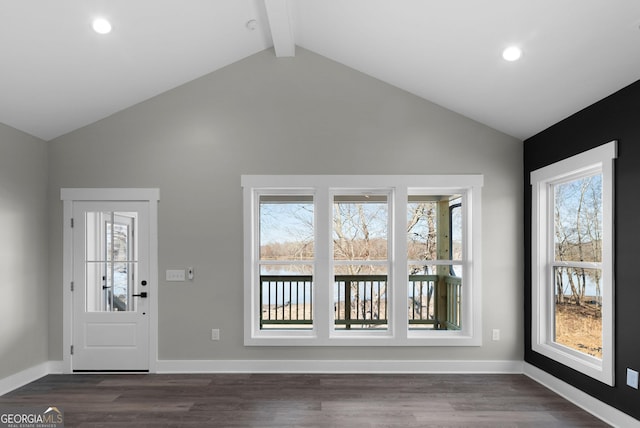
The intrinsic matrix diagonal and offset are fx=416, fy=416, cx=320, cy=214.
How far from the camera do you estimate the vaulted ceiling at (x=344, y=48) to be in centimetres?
281

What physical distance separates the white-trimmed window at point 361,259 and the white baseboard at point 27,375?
7.02 feet

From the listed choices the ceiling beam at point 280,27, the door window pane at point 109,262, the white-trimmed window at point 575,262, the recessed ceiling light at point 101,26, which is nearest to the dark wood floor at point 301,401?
the white-trimmed window at point 575,262

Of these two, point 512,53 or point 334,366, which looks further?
point 334,366

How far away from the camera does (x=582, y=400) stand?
348 centimetres

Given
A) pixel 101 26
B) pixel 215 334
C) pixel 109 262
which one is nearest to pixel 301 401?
pixel 215 334

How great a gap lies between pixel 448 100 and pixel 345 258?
1.97 meters

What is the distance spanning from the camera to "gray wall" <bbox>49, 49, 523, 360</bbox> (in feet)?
14.4

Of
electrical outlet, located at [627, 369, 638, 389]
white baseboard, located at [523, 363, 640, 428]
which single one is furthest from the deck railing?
electrical outlet, located at [627, 369, 638, 389]

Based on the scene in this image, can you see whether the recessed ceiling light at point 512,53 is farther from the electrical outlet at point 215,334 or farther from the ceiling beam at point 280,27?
the electrical outlet at point 215,334

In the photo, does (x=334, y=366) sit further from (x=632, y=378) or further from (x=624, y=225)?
(x=624, y=225)

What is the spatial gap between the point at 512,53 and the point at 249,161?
2.63 meters

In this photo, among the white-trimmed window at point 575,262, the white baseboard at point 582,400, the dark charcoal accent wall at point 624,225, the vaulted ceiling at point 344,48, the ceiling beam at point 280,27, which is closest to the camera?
the vaulted ceiling at point 344,48

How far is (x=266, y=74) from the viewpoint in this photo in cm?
446

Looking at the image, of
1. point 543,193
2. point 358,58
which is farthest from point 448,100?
point 543,193
